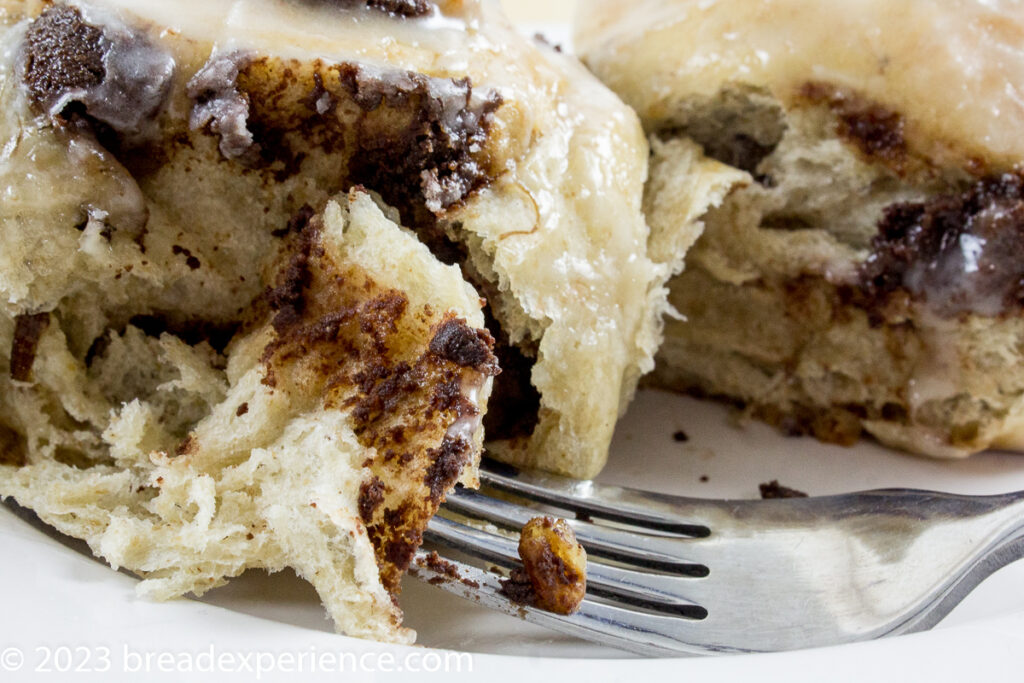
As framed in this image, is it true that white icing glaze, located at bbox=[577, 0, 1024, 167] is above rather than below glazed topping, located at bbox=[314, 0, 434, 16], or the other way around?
above

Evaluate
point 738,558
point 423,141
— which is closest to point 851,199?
point 738,558

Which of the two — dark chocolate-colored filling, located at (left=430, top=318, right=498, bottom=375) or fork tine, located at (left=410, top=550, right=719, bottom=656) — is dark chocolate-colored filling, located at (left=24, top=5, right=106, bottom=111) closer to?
dark chocolate-colored filling, located at (left=430, top=318, right=498, bottom=375)

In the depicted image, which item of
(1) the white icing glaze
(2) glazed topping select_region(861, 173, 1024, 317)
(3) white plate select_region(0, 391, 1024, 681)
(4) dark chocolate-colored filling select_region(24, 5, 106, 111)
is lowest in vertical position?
(3) white plate select_region(0, 391, 1024, 681)

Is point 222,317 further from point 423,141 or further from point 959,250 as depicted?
point 959,250

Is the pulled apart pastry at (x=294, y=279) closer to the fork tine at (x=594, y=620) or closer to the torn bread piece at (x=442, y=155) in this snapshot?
the torn bread piece at (x=442, y=155)

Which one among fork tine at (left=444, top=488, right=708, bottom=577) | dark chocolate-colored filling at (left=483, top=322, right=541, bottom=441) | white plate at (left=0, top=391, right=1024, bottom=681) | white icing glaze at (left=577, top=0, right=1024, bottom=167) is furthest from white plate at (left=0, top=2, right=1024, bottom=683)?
white icing glaze at (left=577, top=0, right=1024, bottom=167)

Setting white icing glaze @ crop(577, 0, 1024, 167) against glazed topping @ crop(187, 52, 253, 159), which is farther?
white icing glaze @ crop(577, 0, 1024, 167)

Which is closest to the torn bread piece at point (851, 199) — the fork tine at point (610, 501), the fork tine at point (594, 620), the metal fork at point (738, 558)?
the metal fork at point (738, 558)

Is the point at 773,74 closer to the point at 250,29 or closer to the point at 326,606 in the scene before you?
the point at 250,29
